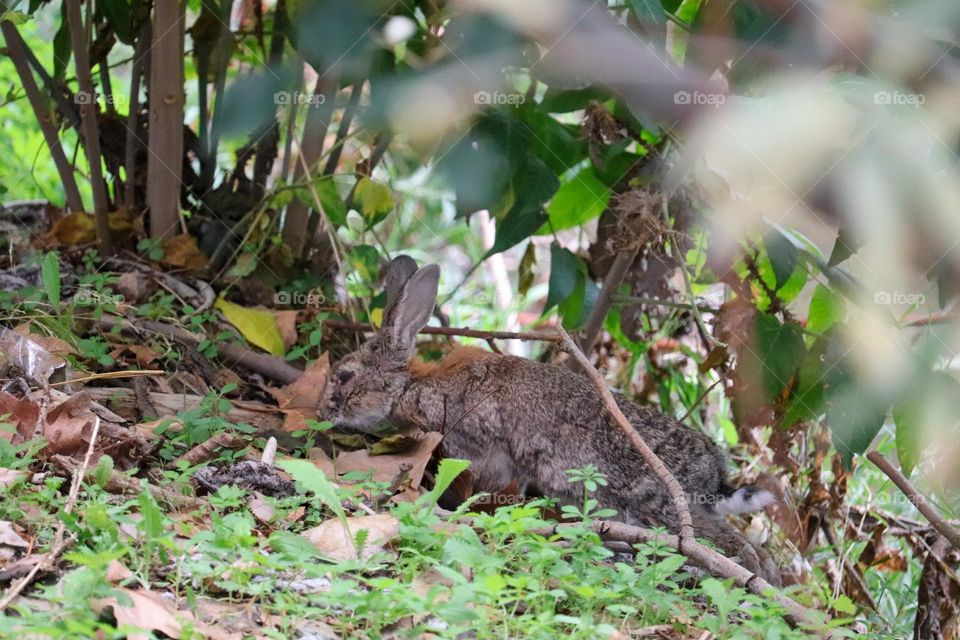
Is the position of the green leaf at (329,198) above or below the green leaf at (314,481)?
above

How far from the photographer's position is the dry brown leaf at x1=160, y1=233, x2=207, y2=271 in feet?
20.3

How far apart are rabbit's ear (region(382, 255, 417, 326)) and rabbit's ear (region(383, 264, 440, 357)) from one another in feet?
0.06

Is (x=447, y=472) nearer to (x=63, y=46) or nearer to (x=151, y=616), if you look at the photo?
(x=151, y=616)

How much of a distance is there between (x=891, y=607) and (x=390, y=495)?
3094mm

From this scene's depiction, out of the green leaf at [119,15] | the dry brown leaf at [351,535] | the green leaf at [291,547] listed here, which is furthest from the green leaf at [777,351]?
the green leaf at [119,15]

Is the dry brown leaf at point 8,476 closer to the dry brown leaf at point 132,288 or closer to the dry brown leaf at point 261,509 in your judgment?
the dry brown leaf at point 261,509

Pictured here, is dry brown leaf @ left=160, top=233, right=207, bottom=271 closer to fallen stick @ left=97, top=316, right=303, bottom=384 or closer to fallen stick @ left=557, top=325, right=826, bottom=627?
fallen stick @ left=97, top=316, right=303, bottom=384

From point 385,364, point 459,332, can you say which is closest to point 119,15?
point 385,364

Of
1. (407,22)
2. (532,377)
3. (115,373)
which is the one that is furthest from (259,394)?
(407,22)

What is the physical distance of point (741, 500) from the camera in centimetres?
475

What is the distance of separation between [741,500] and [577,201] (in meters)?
2.06

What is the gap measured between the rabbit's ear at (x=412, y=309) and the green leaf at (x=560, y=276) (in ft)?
1.94

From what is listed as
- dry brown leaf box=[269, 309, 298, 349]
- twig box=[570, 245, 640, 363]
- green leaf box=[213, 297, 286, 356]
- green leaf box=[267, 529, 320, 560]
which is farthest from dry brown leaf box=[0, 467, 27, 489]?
twig box=[570, 245, 640, 363]

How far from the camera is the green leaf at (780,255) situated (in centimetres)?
484
